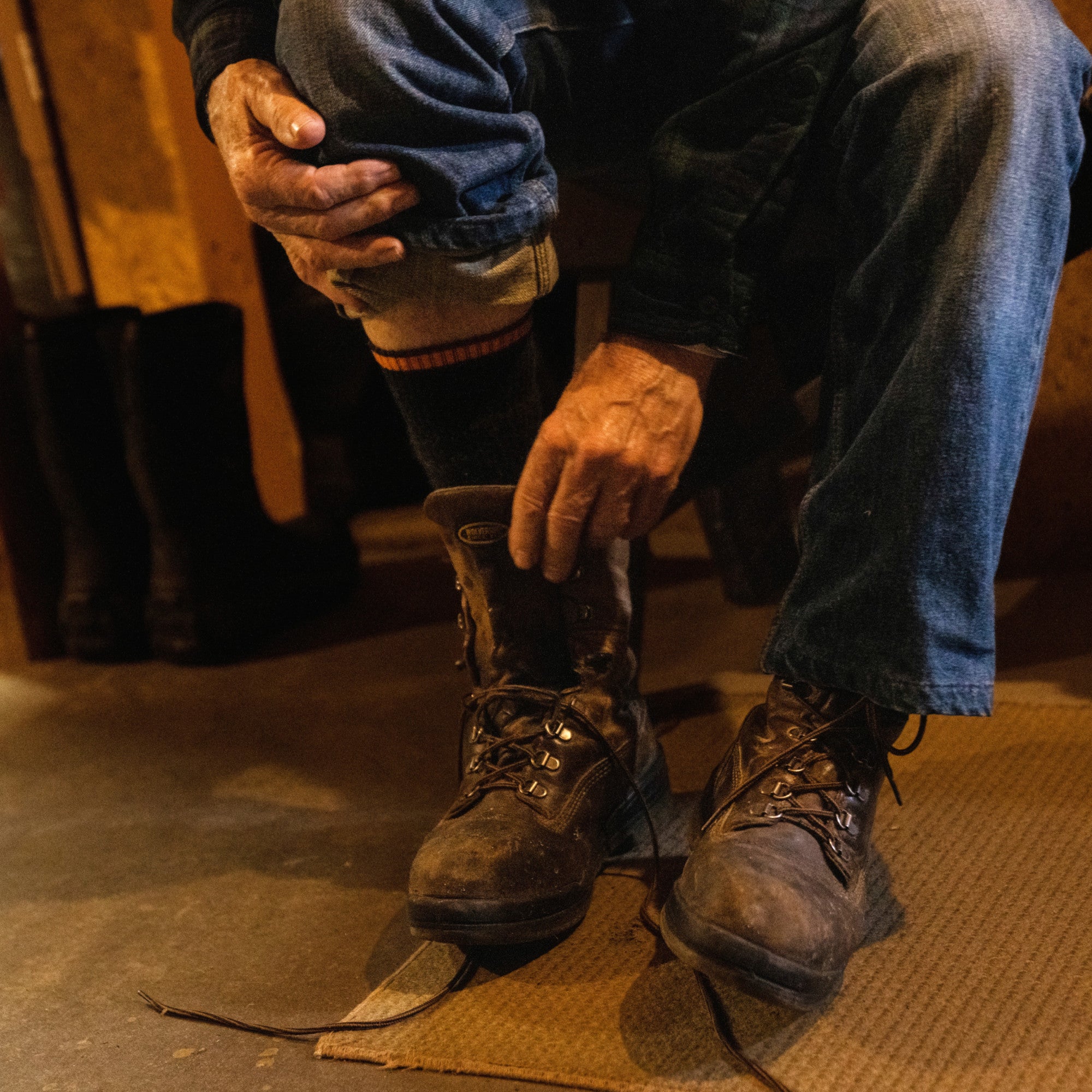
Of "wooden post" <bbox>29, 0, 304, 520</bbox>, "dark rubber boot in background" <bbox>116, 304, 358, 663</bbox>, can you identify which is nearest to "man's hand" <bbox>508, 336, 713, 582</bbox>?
"dark rubber boot in background" <bbox>116, 304, 358, 663</bbox>

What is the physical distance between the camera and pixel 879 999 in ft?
2.07

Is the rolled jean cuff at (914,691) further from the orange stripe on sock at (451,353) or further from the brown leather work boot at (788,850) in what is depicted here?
the orange stripe on sock at (451,353)

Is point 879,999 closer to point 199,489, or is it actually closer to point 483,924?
point 483,924

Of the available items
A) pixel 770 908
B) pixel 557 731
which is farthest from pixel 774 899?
pixel 557 731

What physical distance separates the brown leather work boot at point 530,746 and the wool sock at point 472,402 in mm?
45

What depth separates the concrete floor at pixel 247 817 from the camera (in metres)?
0.68

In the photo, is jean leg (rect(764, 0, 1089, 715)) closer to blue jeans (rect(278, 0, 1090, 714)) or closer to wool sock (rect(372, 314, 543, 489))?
blue jeans (rect(278, 0, 1090, 714))

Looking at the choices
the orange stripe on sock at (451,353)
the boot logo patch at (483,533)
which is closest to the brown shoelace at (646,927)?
the boot logo patch at (483,533)

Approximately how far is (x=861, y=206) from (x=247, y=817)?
74cm

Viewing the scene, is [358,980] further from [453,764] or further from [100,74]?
[100,74]

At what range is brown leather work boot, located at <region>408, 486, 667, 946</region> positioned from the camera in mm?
685

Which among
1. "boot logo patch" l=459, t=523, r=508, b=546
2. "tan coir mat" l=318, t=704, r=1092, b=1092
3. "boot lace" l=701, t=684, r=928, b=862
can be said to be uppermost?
"boot logo patch" l=459, t=523, r=508, b=546

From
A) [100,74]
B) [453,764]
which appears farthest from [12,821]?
[100,74]

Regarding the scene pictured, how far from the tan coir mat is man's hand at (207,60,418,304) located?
1.60ft
